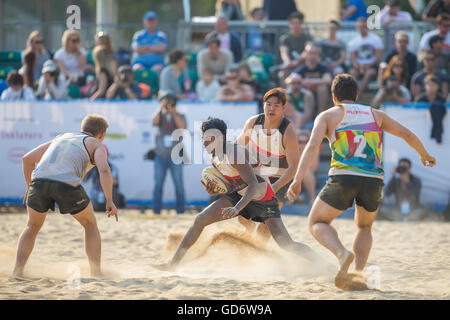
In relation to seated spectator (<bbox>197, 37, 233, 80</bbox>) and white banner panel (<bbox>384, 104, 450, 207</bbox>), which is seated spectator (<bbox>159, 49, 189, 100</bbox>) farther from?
white banner panel (<bbox>384, 104, 450, 207</bbox>)

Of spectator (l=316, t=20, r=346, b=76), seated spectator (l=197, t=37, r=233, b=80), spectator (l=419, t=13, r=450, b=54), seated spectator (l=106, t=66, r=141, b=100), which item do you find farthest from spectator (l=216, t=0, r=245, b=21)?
spectator (l=419, t=13, r=450, b=54)

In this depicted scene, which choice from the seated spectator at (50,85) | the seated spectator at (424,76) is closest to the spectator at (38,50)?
the seated spectator at (50,85)

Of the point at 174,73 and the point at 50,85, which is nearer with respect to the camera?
the point at 174,73

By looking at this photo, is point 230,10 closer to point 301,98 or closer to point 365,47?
point 365,47

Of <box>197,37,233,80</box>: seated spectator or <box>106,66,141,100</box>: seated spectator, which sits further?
<box>197,37,233,80</box>: seated spectator

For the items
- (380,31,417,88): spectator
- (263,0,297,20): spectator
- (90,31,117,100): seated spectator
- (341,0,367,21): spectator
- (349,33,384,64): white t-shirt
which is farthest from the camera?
(341,0,367,21): spectator

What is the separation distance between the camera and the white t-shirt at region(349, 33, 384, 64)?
12.7m

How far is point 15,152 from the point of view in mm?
11617

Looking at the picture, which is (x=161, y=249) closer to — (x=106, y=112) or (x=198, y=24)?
(x=106, y=112)

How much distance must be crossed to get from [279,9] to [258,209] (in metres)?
8.74

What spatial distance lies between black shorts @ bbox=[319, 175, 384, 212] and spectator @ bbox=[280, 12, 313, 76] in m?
7.48

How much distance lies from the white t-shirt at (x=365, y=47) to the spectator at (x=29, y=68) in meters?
5.79

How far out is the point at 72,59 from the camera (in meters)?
12.6

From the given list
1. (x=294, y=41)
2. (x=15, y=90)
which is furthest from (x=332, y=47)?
(x=15, y=90)
